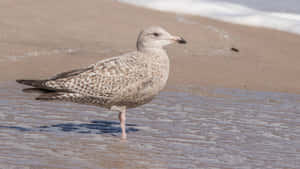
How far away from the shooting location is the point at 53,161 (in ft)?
19.2

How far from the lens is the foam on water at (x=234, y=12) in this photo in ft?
50.3

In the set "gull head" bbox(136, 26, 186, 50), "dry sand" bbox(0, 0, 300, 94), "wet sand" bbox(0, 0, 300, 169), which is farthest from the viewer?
"dry sand" bbox(0, 0, 300, 94)

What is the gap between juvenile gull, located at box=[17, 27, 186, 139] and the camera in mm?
7352

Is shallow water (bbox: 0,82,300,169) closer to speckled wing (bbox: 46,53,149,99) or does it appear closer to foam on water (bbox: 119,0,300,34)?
speckled wing (bbox: 46,53,149,99)

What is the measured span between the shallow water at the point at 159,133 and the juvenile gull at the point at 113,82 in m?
0.41

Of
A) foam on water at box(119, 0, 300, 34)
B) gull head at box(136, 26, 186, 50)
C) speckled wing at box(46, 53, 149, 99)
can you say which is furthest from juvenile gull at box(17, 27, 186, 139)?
foam on water at box(119, 0, 300, 34)

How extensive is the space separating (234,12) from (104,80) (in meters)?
9.64

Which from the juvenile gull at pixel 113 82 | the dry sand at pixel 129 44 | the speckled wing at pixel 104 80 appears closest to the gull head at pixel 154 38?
the juvenile gull at pixel 113 82

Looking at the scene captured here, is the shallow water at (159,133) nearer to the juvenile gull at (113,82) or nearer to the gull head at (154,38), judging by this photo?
the juvenile gull at (113,82)

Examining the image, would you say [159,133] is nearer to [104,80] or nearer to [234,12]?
[104,80]

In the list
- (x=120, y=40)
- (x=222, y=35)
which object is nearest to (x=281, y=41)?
(x=222, y=35)

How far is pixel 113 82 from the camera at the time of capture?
24.3 feet

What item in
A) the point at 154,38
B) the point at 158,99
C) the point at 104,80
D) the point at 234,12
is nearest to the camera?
the point at 104,80

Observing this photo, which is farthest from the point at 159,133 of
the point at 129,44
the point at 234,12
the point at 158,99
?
the point at 234,12
